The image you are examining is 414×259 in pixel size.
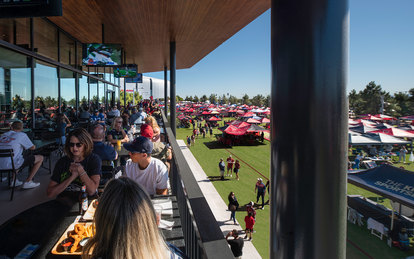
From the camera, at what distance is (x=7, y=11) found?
3096 mm

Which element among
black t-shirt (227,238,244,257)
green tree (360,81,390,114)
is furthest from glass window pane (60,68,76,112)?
green tree (360,81,390,114)

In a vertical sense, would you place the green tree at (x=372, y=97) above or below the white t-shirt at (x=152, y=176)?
above

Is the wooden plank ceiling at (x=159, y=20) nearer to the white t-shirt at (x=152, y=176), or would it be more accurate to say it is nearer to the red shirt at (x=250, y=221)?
the white t-shirt at (x=152, y=176)

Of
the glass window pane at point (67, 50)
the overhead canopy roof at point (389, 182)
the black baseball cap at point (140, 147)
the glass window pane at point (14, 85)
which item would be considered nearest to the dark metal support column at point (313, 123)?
the black baseball cap at point (140, 147)

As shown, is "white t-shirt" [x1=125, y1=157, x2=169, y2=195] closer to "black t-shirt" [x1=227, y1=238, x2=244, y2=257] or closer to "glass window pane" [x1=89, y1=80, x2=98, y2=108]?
"black t-shirt" [x1=227, y1=238, x2=244, y2=257]

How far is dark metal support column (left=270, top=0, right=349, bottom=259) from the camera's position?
0.95 metres

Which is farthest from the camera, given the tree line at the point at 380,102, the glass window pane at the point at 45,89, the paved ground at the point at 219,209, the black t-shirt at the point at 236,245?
the tree line at the point at 380,102

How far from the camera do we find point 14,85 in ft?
26.1

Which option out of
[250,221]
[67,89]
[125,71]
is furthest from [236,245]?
[67,89]

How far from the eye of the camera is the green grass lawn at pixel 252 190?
415 inches

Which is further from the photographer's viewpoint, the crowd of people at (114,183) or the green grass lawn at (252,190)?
the green grass lawn at (252,190)

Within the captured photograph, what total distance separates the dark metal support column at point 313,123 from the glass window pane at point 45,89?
9.74 meters

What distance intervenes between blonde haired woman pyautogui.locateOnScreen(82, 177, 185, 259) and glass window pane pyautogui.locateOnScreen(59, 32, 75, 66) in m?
10.7

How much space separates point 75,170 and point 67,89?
10148mm
